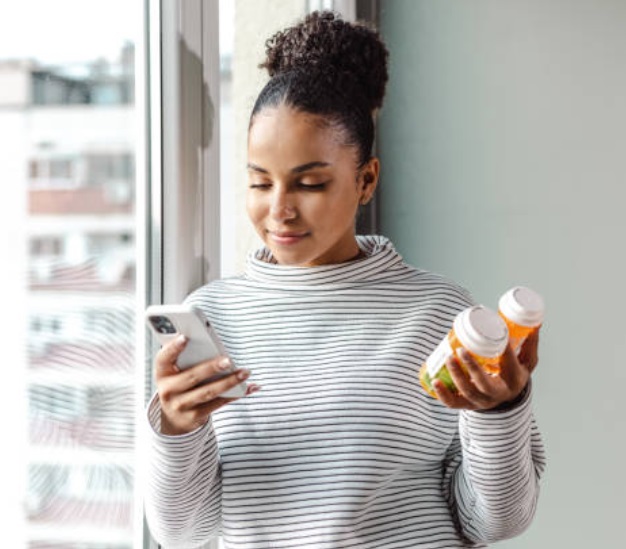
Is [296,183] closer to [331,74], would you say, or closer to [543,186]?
[331,74]

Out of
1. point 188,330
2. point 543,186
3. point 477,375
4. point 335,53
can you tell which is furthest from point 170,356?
point 543,186

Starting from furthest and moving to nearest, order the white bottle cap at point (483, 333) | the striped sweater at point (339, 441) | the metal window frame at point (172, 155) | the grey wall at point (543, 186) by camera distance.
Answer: the grey wall at point (543, 186)
the metal window frame at point (172, 155)
the striped sweater at point (339, 441)
the white bottle cap at point (483, 333)

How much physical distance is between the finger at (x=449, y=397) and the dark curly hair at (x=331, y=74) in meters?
0.25

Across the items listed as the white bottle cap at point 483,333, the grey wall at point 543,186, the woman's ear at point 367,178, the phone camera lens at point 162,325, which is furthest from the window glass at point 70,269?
the grey wall at point 543,186

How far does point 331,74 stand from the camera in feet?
3.34

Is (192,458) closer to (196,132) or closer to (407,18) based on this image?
(196,132)

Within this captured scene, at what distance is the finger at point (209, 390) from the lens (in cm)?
86

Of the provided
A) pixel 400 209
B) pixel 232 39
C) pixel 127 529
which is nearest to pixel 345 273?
pixel 127 529

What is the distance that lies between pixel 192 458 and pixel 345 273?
0.23 m

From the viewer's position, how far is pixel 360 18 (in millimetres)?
2033

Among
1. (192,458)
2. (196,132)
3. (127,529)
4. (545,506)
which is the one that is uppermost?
(196,132)

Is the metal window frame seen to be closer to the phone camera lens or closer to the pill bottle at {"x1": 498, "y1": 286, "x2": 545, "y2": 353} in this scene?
the phone camera lens

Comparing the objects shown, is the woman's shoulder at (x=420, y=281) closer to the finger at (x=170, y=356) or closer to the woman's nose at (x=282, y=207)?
the woman's nose at (x=282, y=207)

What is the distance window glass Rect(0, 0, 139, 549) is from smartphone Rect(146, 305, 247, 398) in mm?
121
